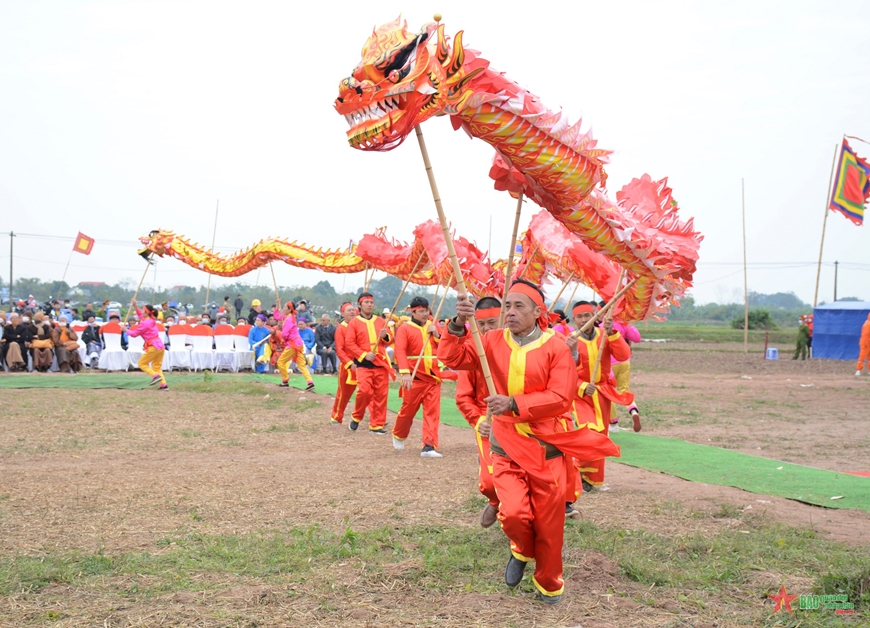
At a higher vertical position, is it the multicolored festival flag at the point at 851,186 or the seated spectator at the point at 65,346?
the multicolored festival flag at the point at 851,186

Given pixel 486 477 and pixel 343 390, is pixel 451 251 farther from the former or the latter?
pixel 343 390

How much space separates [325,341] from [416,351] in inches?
443

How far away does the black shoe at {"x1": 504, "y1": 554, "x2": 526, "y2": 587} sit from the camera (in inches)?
173

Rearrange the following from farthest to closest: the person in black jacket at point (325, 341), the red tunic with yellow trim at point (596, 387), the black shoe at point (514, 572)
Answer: the person in black jacket at point (325, 341), the red tunic with yellow trim at point (596, 387), the black shoe at point (514, 572)

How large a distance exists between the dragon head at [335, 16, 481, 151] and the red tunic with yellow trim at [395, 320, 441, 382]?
4.79 metres

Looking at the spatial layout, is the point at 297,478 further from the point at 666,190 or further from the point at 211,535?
the point at 666,190

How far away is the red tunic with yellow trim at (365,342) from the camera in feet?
34.0

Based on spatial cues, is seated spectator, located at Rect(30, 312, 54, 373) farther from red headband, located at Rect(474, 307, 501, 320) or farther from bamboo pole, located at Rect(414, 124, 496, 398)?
bamboo pole, located at Rect(414, 124, 496, 398)

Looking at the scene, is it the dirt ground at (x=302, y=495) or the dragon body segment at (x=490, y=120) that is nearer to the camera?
the dirt ground at (x=302, y=495)

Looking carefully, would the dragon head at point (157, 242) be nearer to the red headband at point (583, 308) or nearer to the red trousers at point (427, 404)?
the red trousers at point (427, 404)

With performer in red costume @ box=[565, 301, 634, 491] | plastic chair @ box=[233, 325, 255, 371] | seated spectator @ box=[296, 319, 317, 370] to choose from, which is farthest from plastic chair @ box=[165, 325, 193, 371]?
performer in red costume @ box=[565, 301, 634, 491]

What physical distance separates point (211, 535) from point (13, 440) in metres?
5.31

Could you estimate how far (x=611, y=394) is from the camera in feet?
23.5

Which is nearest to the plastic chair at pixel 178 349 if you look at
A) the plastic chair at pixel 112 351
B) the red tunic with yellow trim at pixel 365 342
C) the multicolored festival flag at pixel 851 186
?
the plastic chair at pixel 112 351
